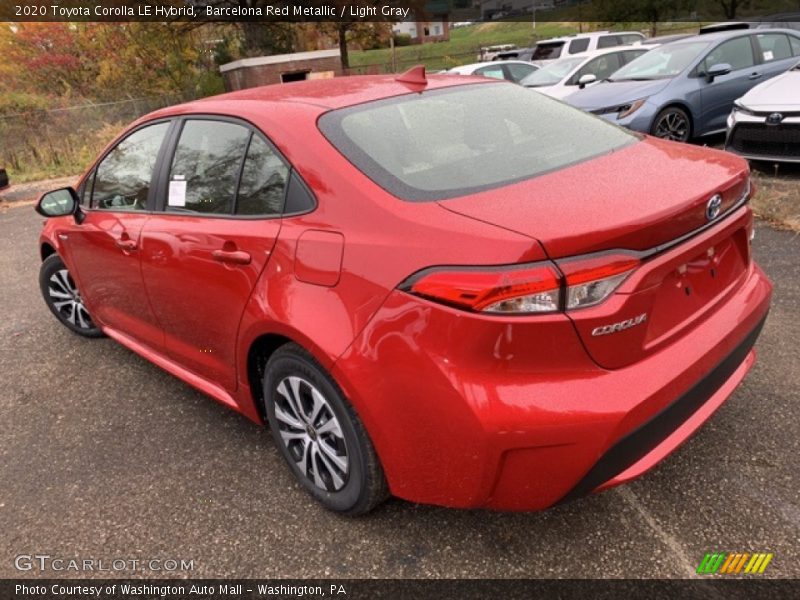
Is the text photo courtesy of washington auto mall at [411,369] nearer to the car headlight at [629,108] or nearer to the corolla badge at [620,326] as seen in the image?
the corolla badge at [620,326]

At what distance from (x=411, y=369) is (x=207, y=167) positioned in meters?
1.52

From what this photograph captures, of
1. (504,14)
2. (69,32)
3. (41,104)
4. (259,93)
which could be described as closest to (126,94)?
(69,32)

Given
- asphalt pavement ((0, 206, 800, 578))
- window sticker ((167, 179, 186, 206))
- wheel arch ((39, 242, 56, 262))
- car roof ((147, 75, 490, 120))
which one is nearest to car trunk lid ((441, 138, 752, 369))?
asphalt pavement ((0, 206, 800, 578))

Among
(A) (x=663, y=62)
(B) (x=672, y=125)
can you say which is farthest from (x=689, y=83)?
(A) (x=663, y=62)

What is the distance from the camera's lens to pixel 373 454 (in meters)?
2.15

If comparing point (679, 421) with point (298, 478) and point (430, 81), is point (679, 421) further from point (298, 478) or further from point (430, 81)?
point (430, 81)

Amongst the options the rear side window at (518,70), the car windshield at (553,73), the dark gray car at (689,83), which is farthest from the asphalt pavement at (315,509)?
the rear side window at (518,70)

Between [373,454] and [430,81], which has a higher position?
[430,81]

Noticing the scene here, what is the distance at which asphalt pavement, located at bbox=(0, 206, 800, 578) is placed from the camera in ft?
7.21

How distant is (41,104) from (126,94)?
8.80 m

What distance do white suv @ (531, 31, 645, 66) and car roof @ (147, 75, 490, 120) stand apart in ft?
42.1

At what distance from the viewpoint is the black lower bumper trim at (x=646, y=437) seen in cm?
182

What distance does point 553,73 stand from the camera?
11305 mm

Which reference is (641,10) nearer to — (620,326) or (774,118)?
(774,118)
